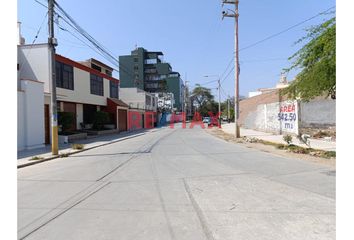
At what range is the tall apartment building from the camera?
10456 centimetres

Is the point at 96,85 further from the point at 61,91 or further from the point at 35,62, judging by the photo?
the point at 35,62

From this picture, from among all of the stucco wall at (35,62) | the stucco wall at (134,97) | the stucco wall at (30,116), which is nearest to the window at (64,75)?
the stucco wall at (35,62)

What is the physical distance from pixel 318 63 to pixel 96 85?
27236mm

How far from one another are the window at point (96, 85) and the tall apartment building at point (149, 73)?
6905cm

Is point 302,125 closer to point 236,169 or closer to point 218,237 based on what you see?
point 236,169

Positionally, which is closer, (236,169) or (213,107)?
(236,169)

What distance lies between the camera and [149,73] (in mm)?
108375

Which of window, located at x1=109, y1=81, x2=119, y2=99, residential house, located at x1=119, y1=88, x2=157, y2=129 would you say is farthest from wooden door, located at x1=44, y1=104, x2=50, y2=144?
residential house, located at x1=119, y1=88, x2=157, y2=129

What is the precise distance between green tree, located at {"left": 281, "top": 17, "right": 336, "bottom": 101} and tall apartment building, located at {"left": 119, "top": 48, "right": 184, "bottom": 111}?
92.8 m

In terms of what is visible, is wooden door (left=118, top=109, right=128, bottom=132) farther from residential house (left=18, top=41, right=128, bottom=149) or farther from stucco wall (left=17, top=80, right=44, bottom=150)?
stucco wall (left=17, top=80, right=44, bottom=150)

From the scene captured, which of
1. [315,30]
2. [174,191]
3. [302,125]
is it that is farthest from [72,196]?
[302,125]

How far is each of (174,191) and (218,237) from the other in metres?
2.65

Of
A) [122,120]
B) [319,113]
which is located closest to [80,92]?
[122,120]

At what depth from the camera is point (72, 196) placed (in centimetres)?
632
